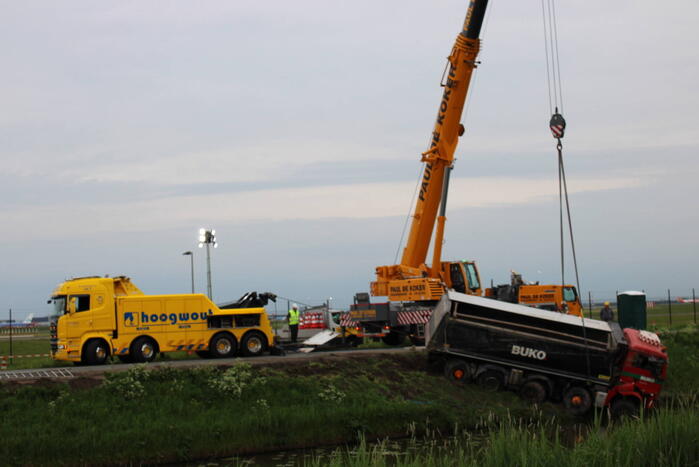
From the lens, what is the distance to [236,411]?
21172 mm

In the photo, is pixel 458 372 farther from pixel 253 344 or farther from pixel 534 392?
pixel 253 344

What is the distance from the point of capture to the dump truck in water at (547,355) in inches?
920

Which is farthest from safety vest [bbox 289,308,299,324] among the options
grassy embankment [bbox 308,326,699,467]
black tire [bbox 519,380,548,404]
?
grassy embankment [bbox 308,326,699,467]

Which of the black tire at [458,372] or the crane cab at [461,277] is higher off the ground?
the crane cab at [461,277]

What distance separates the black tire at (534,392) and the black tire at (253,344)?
29.9 feet

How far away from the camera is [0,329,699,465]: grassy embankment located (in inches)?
732

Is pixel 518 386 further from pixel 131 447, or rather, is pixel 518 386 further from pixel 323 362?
pixel 131 447

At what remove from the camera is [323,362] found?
2530 centimetres

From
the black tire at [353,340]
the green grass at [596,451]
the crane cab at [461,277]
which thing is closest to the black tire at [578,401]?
the crane cab at [461,277]

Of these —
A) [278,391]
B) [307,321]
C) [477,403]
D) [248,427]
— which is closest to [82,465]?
[248,427]

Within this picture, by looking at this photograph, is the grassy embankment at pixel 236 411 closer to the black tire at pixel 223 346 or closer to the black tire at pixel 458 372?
the black tire at pixel 458 372

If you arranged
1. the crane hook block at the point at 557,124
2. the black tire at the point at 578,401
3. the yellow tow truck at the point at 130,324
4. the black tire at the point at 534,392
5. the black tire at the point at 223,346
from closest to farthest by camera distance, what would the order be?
the crane hook block at the point at 557,124, the black tire at the point at 578,401, the black tire at the point at 534,392, the yellow tow truck at the point at 130,324, the black tire at the point at 223,346

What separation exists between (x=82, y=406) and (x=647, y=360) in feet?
49.4

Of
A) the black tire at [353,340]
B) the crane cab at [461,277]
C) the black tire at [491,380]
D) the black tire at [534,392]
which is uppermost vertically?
the crane cab at [461,277]
